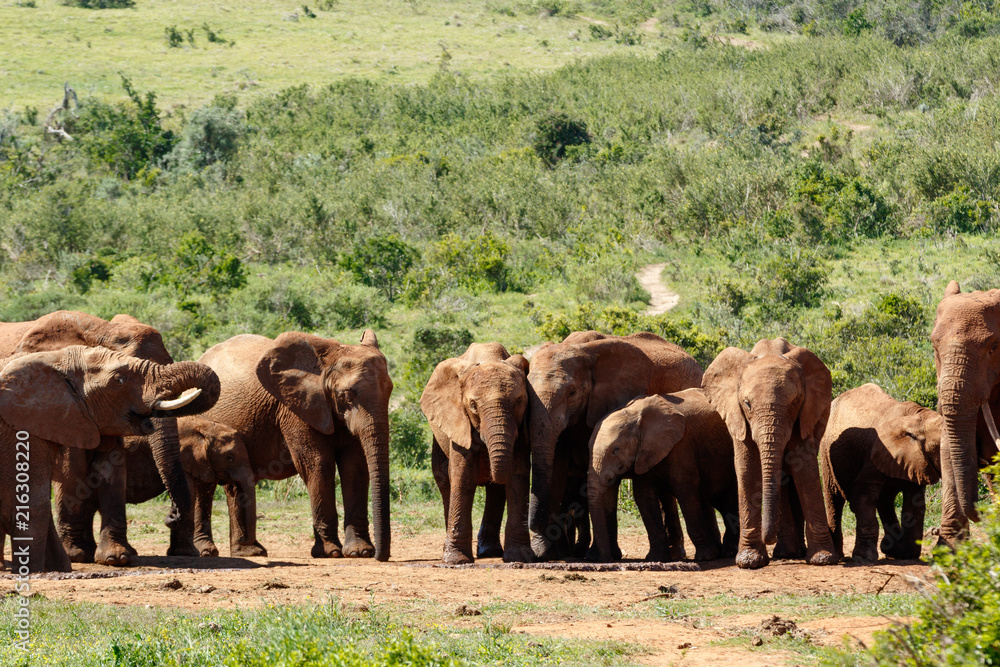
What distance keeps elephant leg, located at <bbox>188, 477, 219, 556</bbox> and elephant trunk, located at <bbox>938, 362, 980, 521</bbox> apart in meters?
7.14

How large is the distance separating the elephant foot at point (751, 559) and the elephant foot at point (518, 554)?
1967mm

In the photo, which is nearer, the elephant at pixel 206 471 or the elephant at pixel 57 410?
the elephant at pixel 57 410

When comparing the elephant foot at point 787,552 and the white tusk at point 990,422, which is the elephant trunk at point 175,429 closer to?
the elephant foot at point 787,552

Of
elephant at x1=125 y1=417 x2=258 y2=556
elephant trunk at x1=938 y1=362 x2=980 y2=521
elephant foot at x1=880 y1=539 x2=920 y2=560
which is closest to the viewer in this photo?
elephant trunk at x1=938 y1=362 x2=980 y2=521

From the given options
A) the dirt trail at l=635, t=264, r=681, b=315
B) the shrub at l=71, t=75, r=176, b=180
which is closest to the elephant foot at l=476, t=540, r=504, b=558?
the dirt trail at l=635, t=264, r=681, b=315

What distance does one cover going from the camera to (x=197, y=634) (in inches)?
299

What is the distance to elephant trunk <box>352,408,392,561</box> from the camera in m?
12.4

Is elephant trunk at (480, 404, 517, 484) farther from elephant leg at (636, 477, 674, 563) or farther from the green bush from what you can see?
the green bush

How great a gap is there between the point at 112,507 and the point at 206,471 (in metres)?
1.46

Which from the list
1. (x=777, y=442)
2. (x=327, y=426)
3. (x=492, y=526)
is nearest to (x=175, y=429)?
(x=327, y=426)

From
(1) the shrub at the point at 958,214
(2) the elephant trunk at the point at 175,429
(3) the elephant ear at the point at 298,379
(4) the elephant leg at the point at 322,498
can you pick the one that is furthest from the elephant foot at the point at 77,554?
(1) the shrub at the point at 958,214

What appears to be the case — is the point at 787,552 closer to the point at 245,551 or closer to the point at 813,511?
the point at 813,511

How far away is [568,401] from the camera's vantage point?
1268 centimetres

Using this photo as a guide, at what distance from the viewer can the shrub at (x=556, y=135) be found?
40531 millimetres
